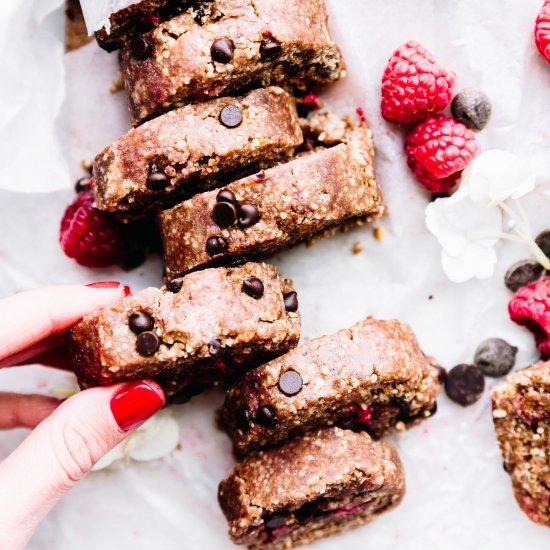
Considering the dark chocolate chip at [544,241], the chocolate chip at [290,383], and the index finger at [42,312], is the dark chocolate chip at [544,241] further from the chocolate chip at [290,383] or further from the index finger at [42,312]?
the index finger at [42,312]

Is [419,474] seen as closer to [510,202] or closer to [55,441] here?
[510,202]

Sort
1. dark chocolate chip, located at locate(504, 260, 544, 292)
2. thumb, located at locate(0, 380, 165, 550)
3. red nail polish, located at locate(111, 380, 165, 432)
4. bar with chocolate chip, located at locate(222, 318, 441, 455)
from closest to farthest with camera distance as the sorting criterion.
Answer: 1. thumb, located at locate(0, 380, 165, 550)
2. red nail polish, located at locate(111, 380, 165, 432)
3. bar with chocolate chip, located at locate(222, 318, 441, 455)
4. dark chocolate chip, located at locate(504, 260, 544, 292)

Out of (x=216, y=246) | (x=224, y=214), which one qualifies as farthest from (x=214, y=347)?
(x=224, y=214)

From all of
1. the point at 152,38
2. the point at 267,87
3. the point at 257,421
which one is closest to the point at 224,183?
the point at 267,87

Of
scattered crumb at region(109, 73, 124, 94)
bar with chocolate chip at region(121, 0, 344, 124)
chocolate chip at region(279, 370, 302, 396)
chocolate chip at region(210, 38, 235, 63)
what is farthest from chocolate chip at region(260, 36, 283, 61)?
chocolate chip at region(279, 370, 302, 396)

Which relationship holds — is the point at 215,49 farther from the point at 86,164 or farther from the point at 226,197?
the point at 86,164

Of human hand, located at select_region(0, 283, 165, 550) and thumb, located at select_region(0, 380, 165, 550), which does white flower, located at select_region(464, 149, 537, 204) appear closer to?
human hand, located at select_region(0, 283, 165, 550)

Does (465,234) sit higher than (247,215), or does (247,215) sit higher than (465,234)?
(247,215)
